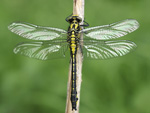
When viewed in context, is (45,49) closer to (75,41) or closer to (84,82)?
(75,41)

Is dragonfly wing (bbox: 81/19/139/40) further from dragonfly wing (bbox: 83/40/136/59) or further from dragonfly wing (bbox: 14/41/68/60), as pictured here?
dragonfly wing (bbox: 14/41/68/60)

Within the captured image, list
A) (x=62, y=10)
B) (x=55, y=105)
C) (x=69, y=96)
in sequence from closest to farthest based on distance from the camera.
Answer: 1. (x=69, y=96)
2. (x=55, y=105)
3. (x=62, y=10)

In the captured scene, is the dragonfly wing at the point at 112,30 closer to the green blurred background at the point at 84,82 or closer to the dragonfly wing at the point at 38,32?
the dragonfly wing at the point at 38,32

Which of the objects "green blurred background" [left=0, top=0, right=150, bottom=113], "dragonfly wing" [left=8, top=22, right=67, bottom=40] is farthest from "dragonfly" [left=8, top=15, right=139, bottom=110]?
"green blurred background" [left=0, top=0, right=150, bottom=113]

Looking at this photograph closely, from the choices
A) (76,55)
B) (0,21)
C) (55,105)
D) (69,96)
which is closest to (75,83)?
(69,96)

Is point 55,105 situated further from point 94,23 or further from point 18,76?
point 94,23

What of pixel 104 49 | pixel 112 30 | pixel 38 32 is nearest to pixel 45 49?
pixel 38 32
